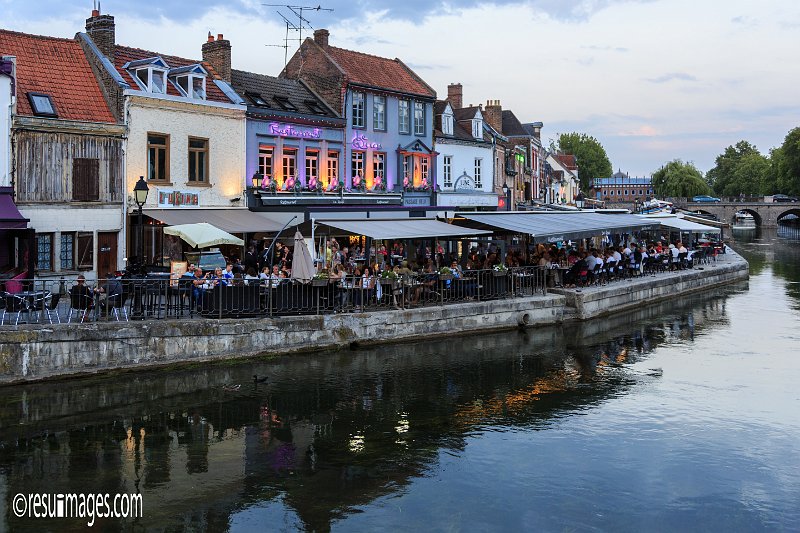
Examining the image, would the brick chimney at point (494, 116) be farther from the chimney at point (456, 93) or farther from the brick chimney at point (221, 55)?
the brick chimney at point (221, 55)

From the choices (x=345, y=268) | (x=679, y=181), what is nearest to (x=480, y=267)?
(x=345, y=268)

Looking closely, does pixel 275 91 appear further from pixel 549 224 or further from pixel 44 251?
pixel 44 251

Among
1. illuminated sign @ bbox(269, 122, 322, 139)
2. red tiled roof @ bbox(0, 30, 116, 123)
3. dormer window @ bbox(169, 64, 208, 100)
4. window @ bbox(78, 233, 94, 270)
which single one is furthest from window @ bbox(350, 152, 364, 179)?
window @ bbox(78, 233, 94, 270)

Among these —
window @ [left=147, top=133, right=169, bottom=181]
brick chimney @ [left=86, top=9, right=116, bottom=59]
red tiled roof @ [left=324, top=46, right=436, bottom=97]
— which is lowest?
window @ [left=147, top=133, right=169, bottom=181]

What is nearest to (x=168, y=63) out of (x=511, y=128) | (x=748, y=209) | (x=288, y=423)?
(x=288, y=423)

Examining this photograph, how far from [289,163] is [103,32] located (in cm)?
883

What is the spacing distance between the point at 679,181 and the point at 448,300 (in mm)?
116597

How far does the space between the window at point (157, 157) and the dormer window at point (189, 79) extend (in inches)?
78.9

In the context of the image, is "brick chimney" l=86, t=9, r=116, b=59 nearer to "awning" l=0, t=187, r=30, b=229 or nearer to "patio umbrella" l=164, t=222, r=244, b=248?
"awning" l=0, t=187, r=30, b=229

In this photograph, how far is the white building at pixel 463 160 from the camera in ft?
139

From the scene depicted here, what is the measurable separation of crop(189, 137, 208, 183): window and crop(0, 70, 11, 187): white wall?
6641 mm

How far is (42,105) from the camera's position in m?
23.9

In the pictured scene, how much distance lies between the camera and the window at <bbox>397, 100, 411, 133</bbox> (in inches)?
1527

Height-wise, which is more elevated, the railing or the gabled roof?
the gabled roof
